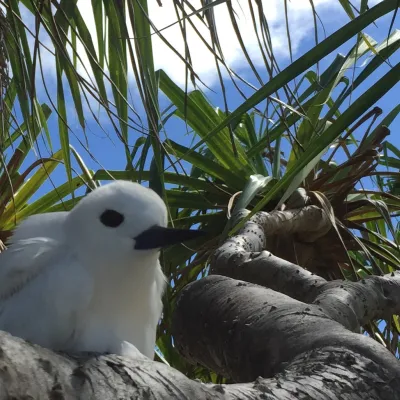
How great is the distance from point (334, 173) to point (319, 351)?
3.83 ft

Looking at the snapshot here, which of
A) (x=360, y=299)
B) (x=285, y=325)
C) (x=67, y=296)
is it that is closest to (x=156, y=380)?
(x=285, y=325)

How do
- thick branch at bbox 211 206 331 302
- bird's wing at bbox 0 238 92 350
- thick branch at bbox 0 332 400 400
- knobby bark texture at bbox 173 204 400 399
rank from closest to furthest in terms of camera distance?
thick branch at bbox 0 332 400 400 → knobby bark texture at bbox 173 204 400 399 → bird's wing at bbox 0 238 92 350 → thick branch at bbox 211 206 331 302

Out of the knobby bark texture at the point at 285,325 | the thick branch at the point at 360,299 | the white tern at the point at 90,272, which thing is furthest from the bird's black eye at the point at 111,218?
the thick branch at the point at 360,299

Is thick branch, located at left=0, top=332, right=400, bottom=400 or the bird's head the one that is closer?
thick branch, located at left=0, top=332, right=400, bottom=400

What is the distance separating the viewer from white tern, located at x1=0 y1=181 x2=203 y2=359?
0.79m

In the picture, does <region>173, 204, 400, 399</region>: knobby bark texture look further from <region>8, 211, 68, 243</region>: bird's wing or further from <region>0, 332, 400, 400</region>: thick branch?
<region>8, 211, 68, 243</region>: bird's wing

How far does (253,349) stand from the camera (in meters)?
0.67

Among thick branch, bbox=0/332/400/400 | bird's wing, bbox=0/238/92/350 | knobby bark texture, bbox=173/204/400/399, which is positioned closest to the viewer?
thick branch, bbox=0/332/400/400

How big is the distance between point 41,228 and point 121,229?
0.15 metres

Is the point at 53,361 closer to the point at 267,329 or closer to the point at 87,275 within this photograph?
the point at 267,329

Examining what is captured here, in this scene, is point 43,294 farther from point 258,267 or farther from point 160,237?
point 258,267

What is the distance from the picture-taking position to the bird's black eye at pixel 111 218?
87 cm

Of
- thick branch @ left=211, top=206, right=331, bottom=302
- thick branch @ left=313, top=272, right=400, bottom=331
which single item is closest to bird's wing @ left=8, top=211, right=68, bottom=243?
thick branch @ left=211, top=206, right=331, bottom=302

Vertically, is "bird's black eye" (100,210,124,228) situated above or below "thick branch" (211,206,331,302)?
above
